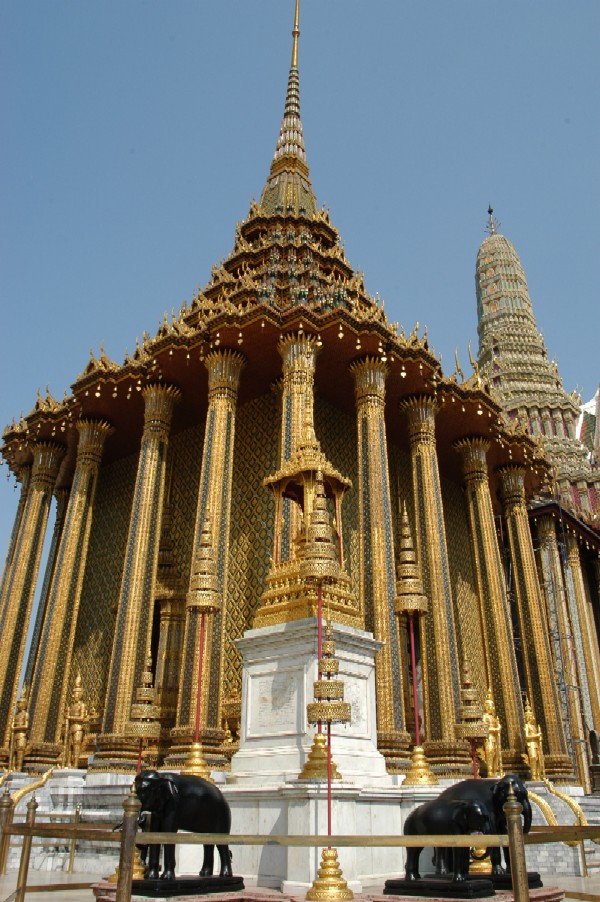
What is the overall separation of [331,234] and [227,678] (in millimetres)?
13715

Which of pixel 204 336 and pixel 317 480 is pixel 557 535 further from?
pixel 317 480

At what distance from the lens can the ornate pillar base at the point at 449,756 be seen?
14.2 m

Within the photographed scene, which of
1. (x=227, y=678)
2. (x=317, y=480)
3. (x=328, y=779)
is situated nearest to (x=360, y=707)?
(x=328, y=779)

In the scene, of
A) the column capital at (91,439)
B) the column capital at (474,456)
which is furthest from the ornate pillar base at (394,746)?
the column capital at (91,439)

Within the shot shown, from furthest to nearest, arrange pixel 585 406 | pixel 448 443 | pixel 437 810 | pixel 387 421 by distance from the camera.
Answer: pixel 585 406, pixel 448 443, pixel 387 421, pixel 437 810

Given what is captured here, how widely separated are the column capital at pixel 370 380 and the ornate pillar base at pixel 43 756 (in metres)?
9.99

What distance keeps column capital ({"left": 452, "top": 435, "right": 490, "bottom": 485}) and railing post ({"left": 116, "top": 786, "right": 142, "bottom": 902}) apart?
17.9m

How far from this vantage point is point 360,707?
7734 mm

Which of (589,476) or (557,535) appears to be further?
(589,476)

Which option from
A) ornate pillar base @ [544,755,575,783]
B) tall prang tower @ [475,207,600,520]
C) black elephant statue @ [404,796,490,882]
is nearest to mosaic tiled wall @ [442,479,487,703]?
ornate pillar base @ [544,755,575,783]

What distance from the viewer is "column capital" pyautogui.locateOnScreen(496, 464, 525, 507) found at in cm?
2244

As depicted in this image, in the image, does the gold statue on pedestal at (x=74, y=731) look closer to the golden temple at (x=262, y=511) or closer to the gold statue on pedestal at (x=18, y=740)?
the golden temple at (x=262, y=511)

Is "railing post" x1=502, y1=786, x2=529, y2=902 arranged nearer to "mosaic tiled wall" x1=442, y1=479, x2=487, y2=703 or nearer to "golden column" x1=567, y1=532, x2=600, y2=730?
"mosaic tiled wall" x1=442, y1=479, x2=487, y2=703

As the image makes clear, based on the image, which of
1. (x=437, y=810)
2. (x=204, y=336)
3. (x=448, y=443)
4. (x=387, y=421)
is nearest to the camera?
(x=437, y=810)
